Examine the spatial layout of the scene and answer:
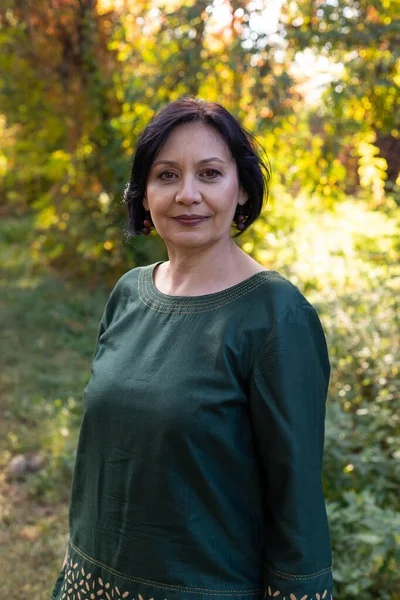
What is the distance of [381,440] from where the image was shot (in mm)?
3551

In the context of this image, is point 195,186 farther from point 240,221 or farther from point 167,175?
point 240,221

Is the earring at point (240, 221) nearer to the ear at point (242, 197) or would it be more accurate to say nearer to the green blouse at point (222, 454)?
the ear at point (242, 197)

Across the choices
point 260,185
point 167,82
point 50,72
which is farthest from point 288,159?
point 260,185

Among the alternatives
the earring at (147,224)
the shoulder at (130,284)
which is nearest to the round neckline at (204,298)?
the shoulder at (130,284)

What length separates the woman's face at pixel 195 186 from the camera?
145 cm

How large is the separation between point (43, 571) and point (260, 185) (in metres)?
2.48

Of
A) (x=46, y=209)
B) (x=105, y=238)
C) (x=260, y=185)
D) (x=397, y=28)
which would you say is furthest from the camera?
(x=46, y=209)

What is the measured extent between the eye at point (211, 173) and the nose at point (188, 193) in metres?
0.03

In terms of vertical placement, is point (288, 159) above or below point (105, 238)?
above

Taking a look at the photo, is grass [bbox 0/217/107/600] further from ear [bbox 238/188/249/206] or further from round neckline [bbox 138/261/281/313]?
ear [bbox 238/188/249/206]

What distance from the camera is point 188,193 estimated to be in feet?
4.70

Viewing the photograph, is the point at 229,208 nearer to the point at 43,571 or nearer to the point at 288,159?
the point at 43,571

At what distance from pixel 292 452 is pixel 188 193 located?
591mm

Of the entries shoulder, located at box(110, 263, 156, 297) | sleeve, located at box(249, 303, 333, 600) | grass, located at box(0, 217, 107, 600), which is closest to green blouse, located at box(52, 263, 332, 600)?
sleeve, located at box(249, 303, 333, 600)
